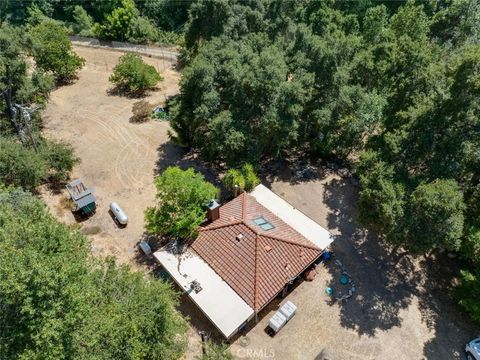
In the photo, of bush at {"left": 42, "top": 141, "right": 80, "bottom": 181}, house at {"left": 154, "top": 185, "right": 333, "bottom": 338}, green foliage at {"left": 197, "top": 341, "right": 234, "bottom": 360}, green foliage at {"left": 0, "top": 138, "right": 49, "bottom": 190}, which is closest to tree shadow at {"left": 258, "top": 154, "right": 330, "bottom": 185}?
house at {"left": 154, "top": 185, "right": 333, "bottom": 338}

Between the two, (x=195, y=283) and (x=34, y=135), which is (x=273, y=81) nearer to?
(x=195, y=283)

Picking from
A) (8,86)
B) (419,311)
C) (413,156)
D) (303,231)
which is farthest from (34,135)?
Result: (419,311)

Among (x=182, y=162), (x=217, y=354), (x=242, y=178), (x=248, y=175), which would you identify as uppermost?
(x=248, y=175)

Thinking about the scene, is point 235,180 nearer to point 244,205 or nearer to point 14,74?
point 244,205

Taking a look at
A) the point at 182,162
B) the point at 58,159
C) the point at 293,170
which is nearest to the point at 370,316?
the point at 293,170

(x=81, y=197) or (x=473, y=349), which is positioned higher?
(x=473, y=349)

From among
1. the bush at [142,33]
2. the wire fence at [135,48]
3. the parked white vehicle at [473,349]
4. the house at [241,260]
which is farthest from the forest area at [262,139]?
the bush at [142,33]
